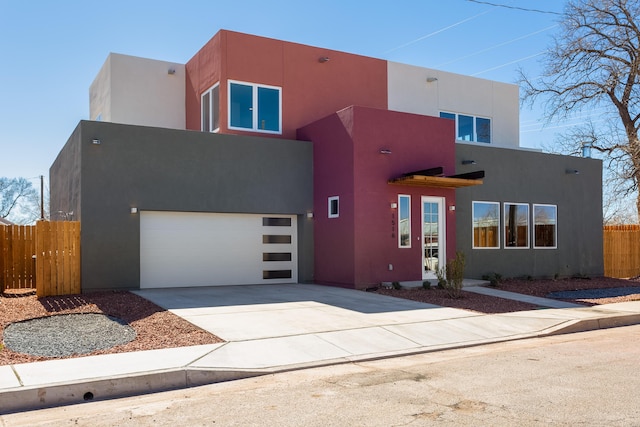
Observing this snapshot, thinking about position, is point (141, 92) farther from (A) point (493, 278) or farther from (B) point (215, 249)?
(A) point (493, 278)

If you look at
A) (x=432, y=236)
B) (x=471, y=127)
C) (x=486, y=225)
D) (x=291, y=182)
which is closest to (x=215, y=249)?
(x=291, y=182)

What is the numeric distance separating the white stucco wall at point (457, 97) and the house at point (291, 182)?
10 cm

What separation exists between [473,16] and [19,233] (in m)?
14.1

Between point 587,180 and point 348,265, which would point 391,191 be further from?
point 587,180

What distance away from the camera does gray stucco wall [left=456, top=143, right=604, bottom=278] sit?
1761 cm

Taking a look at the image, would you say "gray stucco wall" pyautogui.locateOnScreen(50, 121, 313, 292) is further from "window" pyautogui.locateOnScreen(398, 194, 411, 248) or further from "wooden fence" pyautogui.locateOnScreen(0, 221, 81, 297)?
"window" pyautogui.locateOnScreen(398, 194, 411, 248)

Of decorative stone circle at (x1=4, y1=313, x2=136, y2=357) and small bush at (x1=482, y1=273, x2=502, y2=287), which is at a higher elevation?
small bush at (x1=482, y1=273, x2=502, y2=287)

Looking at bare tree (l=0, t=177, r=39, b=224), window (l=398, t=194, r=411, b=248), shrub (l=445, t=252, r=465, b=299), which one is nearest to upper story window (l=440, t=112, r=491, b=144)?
window (l=398, t=194, r=411, b=248)

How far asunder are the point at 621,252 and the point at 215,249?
16328mm

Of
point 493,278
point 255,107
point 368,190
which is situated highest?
point 255,107

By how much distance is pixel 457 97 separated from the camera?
21266 mm

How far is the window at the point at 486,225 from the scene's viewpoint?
17703mm

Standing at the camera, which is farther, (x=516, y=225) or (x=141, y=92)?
(x=516, y=225)

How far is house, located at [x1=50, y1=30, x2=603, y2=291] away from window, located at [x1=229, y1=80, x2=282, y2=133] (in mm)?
42
